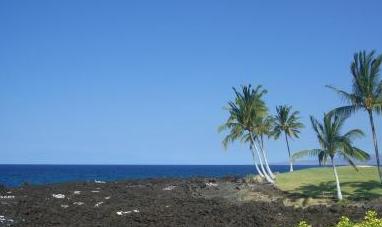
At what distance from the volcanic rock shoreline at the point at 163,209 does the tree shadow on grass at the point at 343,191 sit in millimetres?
2257

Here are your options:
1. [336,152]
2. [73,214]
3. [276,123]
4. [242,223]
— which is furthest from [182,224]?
[276,123]

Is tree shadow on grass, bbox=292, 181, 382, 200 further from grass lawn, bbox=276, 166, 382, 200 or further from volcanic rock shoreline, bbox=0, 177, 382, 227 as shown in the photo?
volcanic rock shoreline, bbox=0, 177, 382, 227

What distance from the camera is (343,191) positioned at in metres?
48.1

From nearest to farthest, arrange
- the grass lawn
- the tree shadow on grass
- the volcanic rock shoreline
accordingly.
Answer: the volcanic rock shoreline, the tree shadow on grass, the grass lawn

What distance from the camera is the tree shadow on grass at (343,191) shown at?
45375 mm

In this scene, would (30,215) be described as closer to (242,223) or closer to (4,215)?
(4,215)

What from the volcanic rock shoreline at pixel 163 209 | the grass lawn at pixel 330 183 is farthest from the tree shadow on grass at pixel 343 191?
the volcanic rock shoreline at pixel 163 209

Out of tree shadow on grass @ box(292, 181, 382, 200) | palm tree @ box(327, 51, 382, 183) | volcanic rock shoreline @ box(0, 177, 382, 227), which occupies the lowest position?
volcanic rock shoreline @ box(0, 177, 382, 227)

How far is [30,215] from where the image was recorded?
39.8 meters

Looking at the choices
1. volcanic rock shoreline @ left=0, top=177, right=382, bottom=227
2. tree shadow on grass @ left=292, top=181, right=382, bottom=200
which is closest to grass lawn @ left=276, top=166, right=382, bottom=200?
tree shadow on grass @ left=292, top=181, right=382, bottom=200

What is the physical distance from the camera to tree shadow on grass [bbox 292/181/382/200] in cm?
4538

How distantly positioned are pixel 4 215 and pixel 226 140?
32524 millimetres

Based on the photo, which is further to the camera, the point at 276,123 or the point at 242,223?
the point at 276,123

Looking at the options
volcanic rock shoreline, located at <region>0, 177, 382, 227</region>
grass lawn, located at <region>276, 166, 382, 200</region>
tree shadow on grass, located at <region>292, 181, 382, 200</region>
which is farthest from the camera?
grass lawn, located at <region>276, 166, 382, 200</region>
